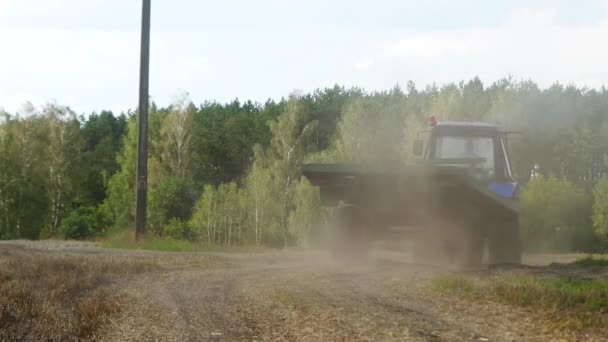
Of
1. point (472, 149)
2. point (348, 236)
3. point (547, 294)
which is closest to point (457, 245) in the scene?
point (348, 236)

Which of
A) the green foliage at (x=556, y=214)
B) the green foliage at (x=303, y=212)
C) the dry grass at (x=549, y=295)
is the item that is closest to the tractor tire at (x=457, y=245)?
the dry grass at (x=549, y=295)

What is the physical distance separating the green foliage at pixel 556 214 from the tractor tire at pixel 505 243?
131 feet

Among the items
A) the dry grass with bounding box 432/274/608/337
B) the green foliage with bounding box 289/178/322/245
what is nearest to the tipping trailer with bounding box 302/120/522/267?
the dry grass with bounding box 432/274/608/337

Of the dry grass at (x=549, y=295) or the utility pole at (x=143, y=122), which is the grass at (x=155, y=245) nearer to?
the utility pole at (x=143, y=122)

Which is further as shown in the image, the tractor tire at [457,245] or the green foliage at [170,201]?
the green foliage at [170,201]

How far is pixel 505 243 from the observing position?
1232 centimetres

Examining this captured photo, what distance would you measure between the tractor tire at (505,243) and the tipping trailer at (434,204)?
2 centimetres

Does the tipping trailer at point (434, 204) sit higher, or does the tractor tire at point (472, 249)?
the tipping trailer at point (434, 204)

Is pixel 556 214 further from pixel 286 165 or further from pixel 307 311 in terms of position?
pixel 307 311

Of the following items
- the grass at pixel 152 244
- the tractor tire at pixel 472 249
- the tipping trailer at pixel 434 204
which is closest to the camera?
the tipping trailer at pixel 434 204

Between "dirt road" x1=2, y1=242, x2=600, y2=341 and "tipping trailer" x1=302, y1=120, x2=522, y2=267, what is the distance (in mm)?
1437

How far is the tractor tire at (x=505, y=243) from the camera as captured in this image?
40.1 feet

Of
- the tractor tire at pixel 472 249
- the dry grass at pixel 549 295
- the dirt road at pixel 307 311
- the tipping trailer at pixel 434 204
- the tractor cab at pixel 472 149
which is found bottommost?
the dirt road at pixel 307 311

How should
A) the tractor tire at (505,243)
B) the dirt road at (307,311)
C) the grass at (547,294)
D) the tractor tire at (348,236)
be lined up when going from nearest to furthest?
the dirt road at (307,311) → the grass at (547,294) → the tractor tire at (505,243) → the tractor tire at (348,236)
